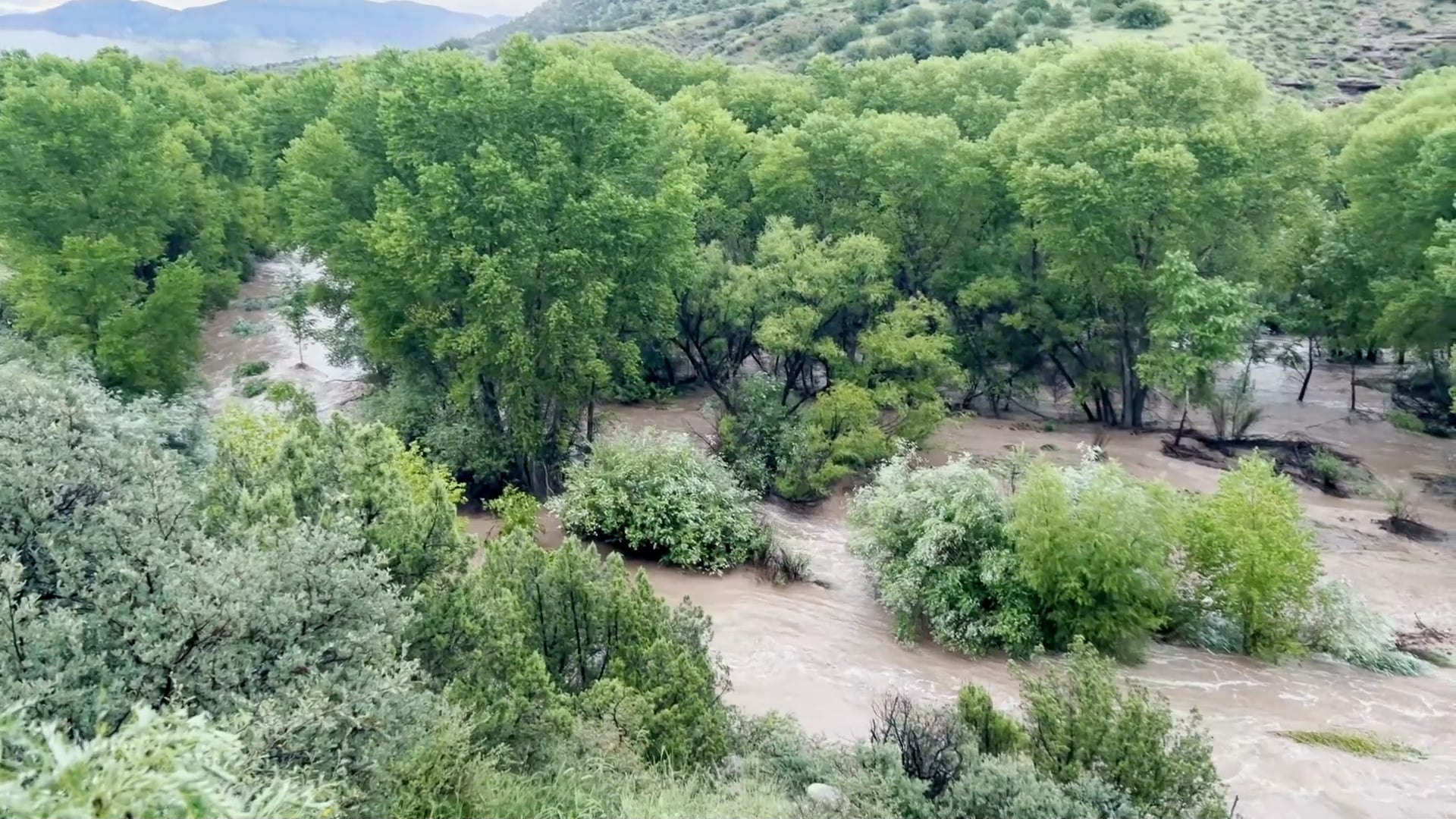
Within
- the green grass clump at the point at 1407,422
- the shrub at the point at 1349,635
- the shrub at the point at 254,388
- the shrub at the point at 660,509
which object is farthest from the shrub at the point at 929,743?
the green grass clump at the point at 1407,422

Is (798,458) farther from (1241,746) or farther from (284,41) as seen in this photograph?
(284,41)

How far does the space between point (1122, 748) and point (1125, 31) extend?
63052 millimetres

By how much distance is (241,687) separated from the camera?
6480 millimetres

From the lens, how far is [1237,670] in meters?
15.5

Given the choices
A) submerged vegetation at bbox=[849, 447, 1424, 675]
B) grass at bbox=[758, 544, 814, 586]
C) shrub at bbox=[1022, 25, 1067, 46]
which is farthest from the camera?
shrub at bbox=[1022, 25, 1067, 46]

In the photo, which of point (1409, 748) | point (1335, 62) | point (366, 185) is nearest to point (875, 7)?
point (1335, 62)

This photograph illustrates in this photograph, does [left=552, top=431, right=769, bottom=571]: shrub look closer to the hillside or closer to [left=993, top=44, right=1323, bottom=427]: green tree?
[left=993, top=44, right=1323, bottom=427]: green tree

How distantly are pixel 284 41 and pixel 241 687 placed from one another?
151417 mm

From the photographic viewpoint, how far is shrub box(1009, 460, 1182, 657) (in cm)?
1495

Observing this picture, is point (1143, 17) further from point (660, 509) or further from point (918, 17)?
point (660, 509)

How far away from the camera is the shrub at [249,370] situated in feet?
103

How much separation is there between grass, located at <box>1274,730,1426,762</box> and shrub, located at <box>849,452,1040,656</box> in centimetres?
401

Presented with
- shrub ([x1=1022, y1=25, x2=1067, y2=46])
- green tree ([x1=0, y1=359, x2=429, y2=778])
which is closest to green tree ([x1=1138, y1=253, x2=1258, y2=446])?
green tree ([x1=0, y1=359, x2=429, y2=778])

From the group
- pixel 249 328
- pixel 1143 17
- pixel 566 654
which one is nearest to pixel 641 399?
pixel 249 328
